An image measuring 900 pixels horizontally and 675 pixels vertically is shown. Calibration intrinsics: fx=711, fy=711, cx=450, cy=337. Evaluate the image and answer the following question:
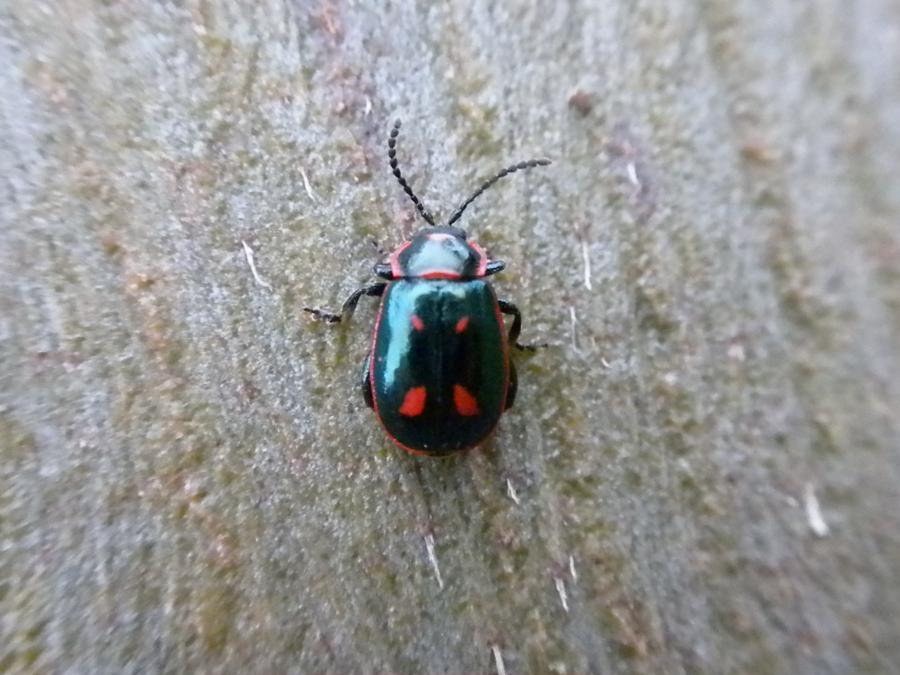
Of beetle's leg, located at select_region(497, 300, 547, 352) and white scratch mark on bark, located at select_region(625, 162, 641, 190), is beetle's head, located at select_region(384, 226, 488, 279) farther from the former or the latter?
white scratch mark on bark, located at select_region(625, 162, 641, 190)

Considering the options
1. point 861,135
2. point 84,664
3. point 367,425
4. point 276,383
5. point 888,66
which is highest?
point 888,66

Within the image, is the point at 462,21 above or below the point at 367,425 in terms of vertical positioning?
above

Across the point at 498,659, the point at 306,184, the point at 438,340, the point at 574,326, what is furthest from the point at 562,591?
the point at 306,184

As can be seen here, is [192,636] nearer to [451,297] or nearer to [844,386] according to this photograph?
[451,297]

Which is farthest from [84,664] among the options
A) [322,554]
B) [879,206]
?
[879,206]

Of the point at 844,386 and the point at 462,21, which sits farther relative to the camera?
the point at 462,21

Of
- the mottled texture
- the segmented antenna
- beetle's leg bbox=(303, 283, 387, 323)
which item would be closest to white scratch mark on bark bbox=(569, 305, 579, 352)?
the mottled texture

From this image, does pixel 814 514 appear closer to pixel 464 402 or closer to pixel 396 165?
pixel 464 402
